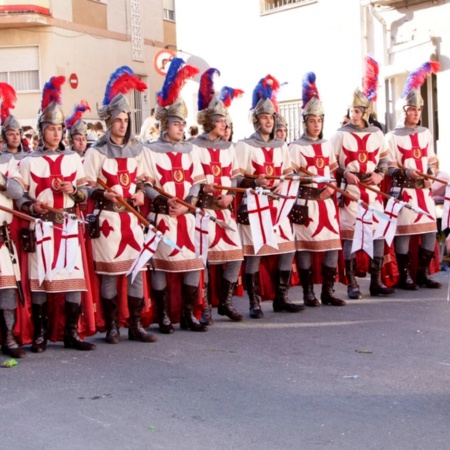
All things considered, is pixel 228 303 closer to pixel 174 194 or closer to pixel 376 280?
pixel 174 194

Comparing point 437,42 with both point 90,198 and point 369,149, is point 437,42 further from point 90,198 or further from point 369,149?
point 90,198

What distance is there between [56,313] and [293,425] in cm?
315

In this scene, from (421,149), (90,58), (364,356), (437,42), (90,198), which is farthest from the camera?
(90,58)

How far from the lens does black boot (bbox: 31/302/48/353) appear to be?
8.21m

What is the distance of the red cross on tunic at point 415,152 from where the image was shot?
10859 millimetres

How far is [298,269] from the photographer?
10.2 metres

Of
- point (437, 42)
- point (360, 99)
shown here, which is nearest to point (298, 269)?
point (360, 99)

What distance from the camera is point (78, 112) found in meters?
10.4

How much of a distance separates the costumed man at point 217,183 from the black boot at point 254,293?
1.09ft

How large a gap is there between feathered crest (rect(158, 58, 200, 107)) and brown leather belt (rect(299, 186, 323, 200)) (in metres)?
1.72

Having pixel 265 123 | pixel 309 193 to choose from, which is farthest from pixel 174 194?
pixel 309 193

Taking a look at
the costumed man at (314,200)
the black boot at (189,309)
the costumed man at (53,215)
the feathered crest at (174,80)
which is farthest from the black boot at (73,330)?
the costumed man at (314,200)

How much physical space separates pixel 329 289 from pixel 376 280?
74 cm

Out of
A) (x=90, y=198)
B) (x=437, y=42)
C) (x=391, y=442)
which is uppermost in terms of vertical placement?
(x=437, y=42)
